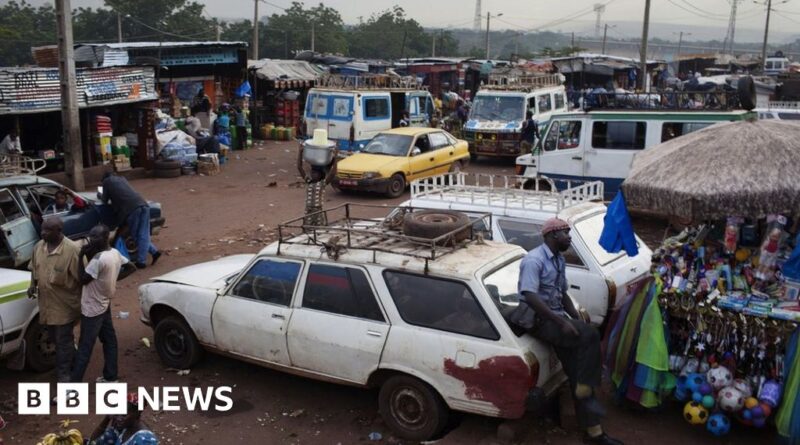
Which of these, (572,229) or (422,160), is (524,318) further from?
(422,160)

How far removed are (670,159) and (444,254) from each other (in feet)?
6.50

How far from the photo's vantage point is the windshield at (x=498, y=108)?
2055 centimetres

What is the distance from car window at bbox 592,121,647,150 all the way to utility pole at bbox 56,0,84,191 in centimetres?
1051

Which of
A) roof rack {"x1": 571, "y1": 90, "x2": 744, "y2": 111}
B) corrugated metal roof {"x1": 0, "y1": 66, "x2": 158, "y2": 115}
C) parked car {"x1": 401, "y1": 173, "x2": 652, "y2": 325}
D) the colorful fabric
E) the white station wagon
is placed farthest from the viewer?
corrugated metal roof {"x1": 0, "y1": 66, "x2": 158, "y2": 115}

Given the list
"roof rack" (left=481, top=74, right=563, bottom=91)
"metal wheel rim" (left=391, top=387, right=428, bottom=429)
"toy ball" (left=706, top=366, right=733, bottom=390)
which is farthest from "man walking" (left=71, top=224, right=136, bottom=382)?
"roof rack" (left=481, top=74, right=563, bottom=91)

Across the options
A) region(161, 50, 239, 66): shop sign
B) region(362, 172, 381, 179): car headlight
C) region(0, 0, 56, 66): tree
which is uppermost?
region(0, 0, 56, 66): tree

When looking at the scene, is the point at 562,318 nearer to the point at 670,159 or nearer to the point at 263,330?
the point at 670,159

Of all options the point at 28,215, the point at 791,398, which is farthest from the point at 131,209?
the point at 791,398

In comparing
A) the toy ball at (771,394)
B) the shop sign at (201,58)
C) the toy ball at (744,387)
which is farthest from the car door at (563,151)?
the shop sign at (201,58)

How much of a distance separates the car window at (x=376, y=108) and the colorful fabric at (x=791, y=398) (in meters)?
15.1

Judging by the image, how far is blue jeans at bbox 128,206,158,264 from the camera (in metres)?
10.0

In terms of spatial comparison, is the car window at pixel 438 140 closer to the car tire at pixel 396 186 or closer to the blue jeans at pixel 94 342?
the car tire at pixel 396 186

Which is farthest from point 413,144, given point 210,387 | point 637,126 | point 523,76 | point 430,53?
point 430,53

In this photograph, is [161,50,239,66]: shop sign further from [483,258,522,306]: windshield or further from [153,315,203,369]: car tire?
[483,258,522,306]: windshield
